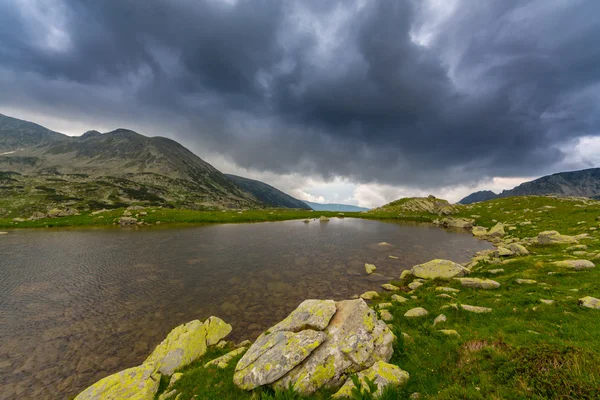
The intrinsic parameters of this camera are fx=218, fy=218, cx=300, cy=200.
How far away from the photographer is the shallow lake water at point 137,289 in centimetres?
1611

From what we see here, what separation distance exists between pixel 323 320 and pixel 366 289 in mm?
15910

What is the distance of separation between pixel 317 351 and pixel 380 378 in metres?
3.14

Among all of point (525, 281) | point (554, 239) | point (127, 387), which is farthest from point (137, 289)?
point (554, 239)

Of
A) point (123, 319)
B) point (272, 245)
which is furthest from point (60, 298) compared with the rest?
point (272, 245)

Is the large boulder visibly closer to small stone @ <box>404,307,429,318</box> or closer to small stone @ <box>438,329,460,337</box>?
small stone @ <box>404,307,429,318</box>

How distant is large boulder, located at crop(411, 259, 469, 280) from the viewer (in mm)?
26344

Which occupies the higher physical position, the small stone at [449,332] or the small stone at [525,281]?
the small stone at [525,281]

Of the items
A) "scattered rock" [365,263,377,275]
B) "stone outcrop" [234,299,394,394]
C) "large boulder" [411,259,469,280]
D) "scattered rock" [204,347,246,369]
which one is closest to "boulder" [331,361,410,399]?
"stone outcrop" [234,299,394,394]

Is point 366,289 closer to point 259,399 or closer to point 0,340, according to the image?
point 259,399

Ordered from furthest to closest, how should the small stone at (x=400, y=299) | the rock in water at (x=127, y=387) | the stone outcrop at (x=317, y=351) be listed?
the small stone at (x=400, y=299), the rock in water at (x=127, y=387), the stone outcrop at (x=317, y=351)

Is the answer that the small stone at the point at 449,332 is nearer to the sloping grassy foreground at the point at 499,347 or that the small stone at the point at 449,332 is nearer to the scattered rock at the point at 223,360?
the sloping grassy foreground at the point at 499,347

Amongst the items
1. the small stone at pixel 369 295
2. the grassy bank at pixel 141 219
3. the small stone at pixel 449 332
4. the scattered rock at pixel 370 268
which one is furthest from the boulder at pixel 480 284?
the grassy bank at pixel 141 219

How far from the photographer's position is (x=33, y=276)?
30094 mm

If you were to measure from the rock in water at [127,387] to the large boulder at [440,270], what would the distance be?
28759 mm
